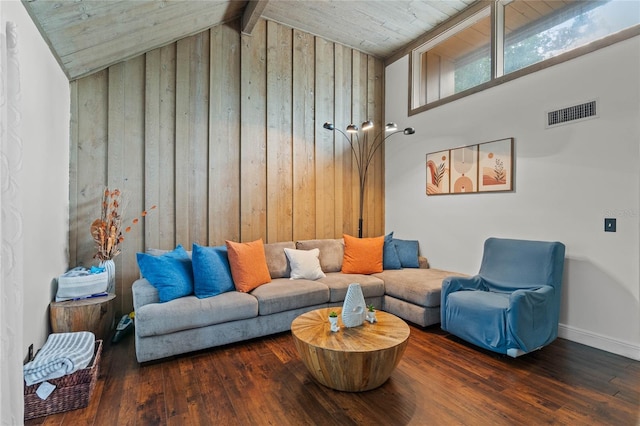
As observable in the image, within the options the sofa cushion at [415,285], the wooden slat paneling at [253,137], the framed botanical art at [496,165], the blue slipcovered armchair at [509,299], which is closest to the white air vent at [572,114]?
the framed botanical art at [496,165]

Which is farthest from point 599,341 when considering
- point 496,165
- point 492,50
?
point 492,50

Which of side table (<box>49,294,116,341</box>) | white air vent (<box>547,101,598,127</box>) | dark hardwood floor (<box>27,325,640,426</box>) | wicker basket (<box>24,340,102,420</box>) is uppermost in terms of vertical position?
white air vent (<box>547,101,598,127</box>)

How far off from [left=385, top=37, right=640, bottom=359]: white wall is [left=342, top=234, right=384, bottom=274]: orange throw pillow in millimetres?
936

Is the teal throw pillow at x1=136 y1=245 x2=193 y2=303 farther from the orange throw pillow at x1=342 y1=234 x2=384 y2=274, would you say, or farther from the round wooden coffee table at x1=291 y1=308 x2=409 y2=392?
the orange throw pillow at x1=342 y1=234 x2=384 y2=274

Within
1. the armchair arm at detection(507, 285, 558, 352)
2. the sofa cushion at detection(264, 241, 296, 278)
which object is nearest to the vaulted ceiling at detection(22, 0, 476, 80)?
the sofa cushion at detection(264, 241, 296, 278)

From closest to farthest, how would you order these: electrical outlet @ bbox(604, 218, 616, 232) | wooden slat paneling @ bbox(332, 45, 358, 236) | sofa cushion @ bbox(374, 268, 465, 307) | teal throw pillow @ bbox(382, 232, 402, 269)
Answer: electrical outlet @ bbox(604, 218, 616, 232) < sofa cushion @ bbox(374, 268, 465, 307) < teal throw pillow @ bbox(382, 232, 402, 269) < wooden slat paneling @ bbox(332, 45, 358, 236)

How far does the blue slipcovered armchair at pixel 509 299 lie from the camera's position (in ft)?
8.10

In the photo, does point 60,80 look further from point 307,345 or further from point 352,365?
point 352,365

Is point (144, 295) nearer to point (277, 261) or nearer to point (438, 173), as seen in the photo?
point (277, 261)

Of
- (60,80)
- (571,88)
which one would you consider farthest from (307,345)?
(571,88)

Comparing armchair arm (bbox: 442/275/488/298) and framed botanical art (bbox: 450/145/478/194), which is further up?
framed botanical art (bbox: 450/145/478/194)

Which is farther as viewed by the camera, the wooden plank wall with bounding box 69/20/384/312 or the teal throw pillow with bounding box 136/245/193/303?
the wooden plank wall with bounding box 69/20/384/312

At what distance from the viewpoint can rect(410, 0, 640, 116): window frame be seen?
2.76m

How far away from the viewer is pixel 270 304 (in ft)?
9.52
